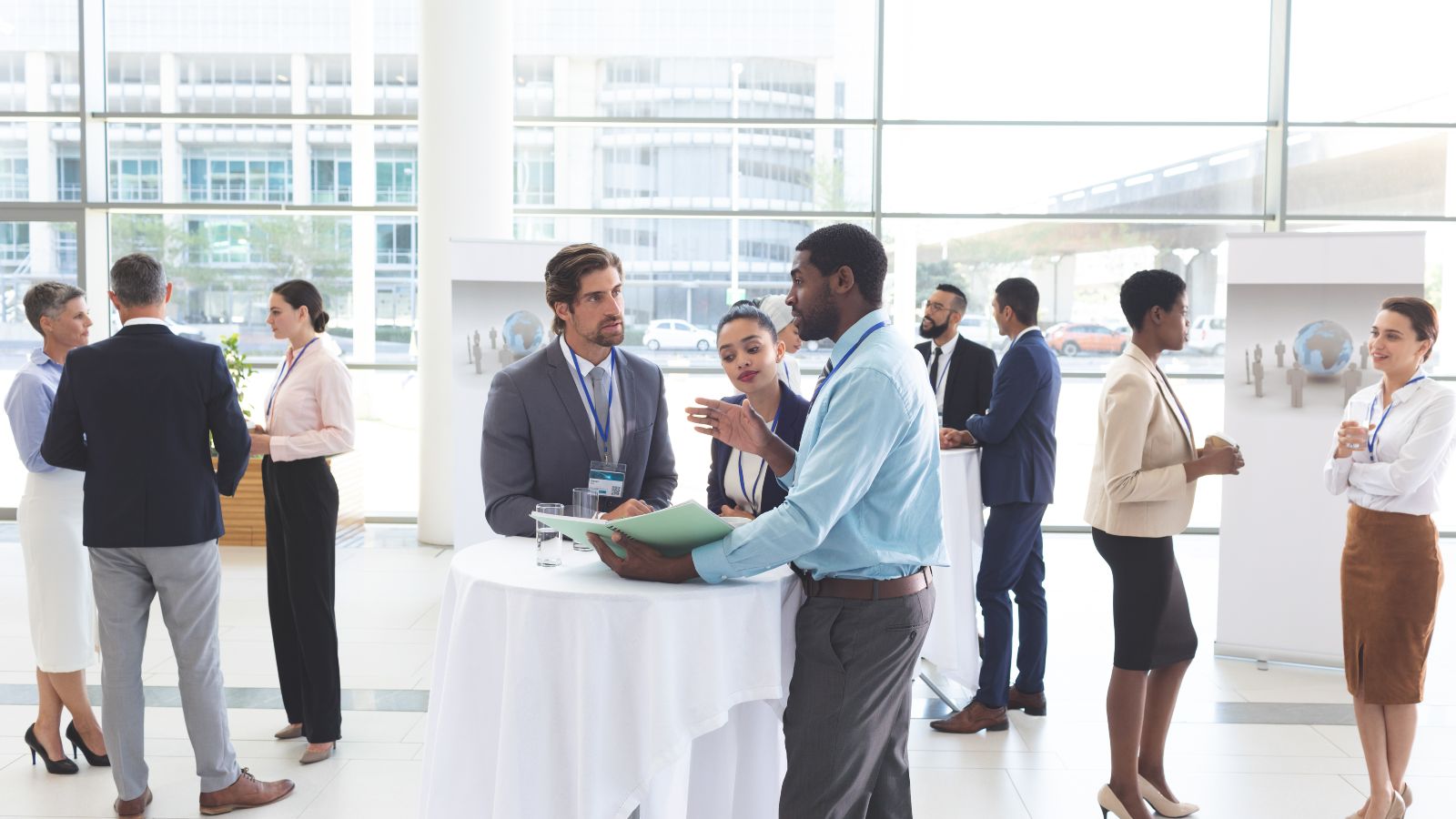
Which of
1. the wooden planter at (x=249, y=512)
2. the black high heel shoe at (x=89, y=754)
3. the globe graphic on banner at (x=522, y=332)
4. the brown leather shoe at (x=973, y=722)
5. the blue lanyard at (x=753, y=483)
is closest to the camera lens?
the blue lanyard at (x=753, y=483)

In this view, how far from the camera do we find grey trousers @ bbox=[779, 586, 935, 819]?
231 centimetres

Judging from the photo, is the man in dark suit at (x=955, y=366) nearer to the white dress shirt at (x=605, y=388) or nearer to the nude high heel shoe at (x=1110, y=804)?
the nude high heel shoe at (x=1110, y=804)

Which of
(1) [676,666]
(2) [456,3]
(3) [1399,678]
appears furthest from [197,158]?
(3) [1399,678]

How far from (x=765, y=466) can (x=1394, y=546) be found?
1.99 meters

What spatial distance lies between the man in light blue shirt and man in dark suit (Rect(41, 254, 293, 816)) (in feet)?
5.57

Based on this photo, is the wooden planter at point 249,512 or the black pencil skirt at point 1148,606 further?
the wooden planter at point 249,512

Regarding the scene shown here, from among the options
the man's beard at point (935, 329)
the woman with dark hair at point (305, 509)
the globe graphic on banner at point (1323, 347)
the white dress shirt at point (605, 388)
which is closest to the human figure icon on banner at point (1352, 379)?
the globe graphic on banner at point (1323, 347)

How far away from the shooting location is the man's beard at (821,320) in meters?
2.36

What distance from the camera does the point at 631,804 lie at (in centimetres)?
233

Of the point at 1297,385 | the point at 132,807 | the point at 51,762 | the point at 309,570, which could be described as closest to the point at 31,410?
the point at 309,570

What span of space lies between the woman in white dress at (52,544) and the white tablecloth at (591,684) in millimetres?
2217

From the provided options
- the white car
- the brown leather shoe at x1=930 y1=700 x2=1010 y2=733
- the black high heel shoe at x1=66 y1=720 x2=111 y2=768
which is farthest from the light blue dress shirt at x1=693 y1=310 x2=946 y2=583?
the white car

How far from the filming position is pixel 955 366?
4992 millimetres

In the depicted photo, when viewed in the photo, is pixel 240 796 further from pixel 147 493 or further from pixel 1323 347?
pixel 1323 347
